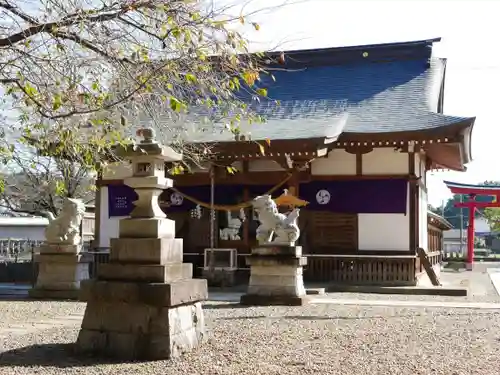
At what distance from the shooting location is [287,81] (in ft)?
63.6

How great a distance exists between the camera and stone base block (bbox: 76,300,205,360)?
5.84m

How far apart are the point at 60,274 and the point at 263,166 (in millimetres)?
6370

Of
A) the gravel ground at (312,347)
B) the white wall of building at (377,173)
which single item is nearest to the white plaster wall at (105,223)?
the white wall of building at (377,173)

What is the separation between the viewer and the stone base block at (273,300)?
33.8ft

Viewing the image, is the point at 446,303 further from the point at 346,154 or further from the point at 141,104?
the point at 141,104

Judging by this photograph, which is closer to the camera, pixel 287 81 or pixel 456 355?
pixel 456 355

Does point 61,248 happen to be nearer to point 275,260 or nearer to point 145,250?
point 275,260

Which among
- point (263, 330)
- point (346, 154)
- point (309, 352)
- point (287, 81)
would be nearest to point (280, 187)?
point (346, 154)

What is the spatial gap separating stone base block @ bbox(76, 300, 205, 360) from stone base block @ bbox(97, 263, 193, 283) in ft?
0.94

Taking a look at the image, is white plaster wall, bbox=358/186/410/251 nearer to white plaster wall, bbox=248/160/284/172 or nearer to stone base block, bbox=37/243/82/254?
white plaster wall, bbox=248/160/284/172

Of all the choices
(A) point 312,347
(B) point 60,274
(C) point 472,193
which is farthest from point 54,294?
(C) point 472,193

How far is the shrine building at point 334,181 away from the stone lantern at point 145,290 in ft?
23.3

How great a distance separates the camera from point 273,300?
10.4 metres

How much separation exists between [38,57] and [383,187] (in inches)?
426
